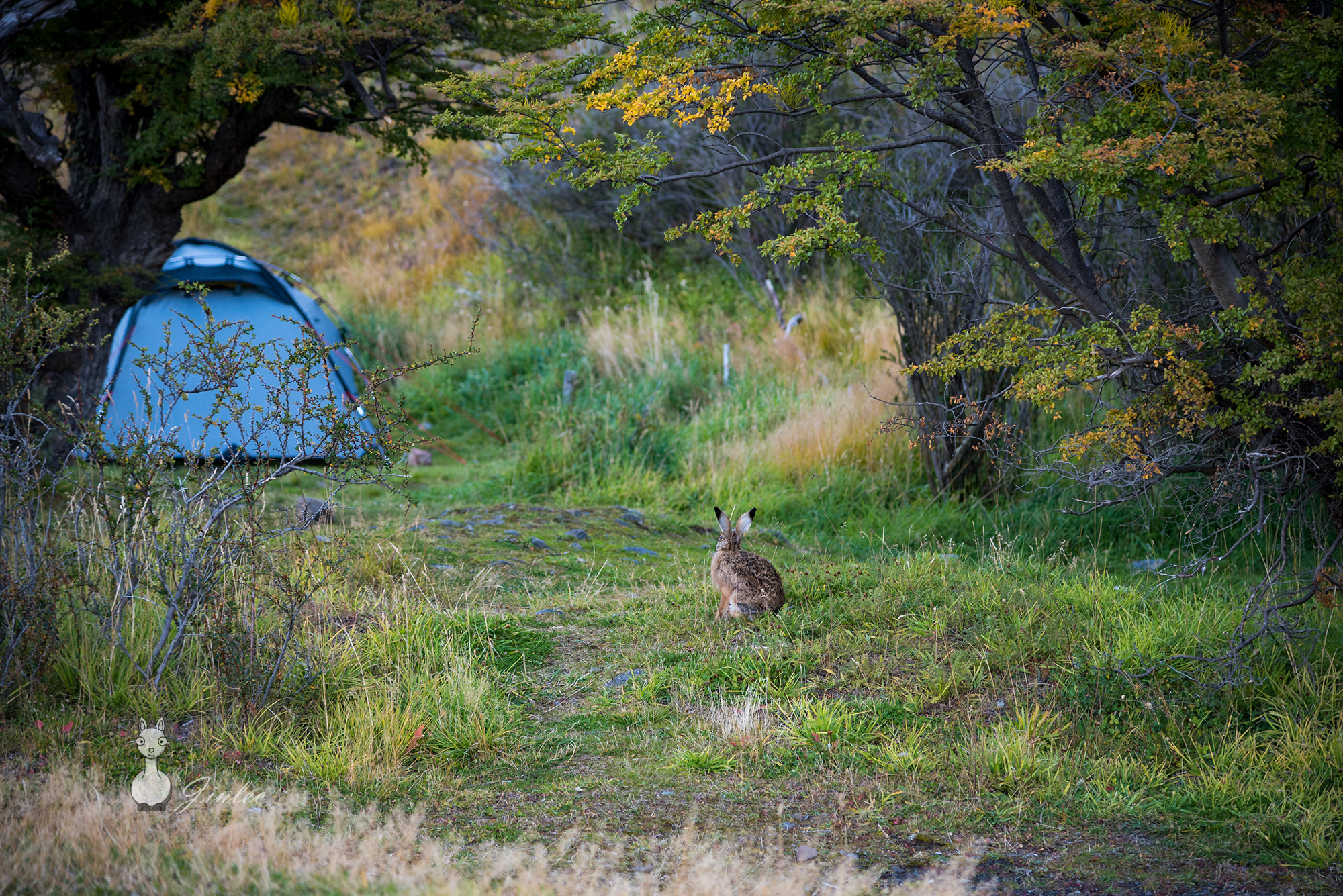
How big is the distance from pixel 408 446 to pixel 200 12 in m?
4.64

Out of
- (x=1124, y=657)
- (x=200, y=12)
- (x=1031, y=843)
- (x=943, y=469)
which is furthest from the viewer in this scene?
(x=943, y=469)

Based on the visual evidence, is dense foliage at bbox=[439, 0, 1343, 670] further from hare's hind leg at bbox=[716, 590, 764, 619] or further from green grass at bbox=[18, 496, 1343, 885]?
hare's hind leg at bbox=[716, 590, 764, 619]

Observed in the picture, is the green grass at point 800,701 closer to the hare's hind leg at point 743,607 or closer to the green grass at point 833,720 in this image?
the green grass at point 833,720

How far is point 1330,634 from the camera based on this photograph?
203 inches

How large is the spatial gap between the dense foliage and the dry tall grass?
2336 mm

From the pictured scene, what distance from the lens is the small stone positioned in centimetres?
502

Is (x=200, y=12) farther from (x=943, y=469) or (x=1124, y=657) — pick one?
(x=1124, y=657)

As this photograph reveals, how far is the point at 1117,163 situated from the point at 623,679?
118 inches

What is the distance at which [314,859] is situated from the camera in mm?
3260

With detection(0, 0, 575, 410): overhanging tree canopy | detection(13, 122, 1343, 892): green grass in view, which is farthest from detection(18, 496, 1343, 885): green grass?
detection(0, 0, 575, 410): overhanging tree canopy

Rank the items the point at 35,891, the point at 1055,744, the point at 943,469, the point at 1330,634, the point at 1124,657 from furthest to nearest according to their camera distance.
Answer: the point at 943,469 → the point at 1330,634 → the point at 1124,657 → the point at 1055,744 → the point at 35,891

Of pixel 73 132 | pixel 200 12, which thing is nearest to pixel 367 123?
pixel 200 12

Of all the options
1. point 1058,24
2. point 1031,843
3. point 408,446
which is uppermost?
point 1058,24

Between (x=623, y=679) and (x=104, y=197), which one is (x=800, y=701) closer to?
(x=623, y=679)
